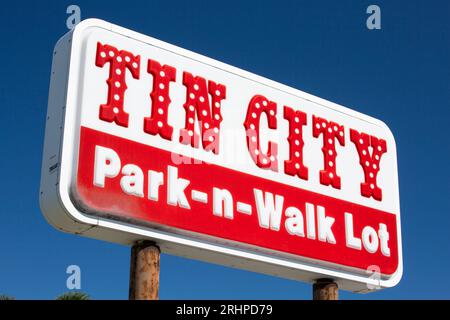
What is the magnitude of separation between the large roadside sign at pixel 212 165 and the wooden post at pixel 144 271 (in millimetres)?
151

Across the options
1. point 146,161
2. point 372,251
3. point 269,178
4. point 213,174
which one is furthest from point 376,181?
point 146,161

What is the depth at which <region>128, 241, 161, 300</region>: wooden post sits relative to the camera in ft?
29.6

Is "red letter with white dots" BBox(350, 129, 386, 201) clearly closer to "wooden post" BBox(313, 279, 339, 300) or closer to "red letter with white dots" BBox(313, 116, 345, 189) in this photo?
"red letter with white dots" BBox(313, 116, 345, 189)

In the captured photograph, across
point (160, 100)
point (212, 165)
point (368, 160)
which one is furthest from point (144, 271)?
point (368, 160)

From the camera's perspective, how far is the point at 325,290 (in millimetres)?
11203

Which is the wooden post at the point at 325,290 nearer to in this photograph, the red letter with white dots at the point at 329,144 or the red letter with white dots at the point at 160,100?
the red letter with white dots at the point at 329,144

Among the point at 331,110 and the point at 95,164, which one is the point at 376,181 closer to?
the point at 331,110

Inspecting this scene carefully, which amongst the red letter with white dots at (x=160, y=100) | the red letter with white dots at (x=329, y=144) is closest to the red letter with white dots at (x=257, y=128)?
the red letter with white dots at (x=329, y=144)

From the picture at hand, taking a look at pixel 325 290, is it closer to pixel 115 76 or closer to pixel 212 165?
pixel 212 165

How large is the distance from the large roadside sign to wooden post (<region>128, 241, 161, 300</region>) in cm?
15

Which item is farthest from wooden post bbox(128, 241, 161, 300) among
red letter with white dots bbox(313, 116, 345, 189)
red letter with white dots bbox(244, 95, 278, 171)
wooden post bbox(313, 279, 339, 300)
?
red letter with white dots bbox(313, 116, 345, 189)

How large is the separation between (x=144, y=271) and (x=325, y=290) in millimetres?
3086

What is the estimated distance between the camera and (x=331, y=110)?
12.0m
